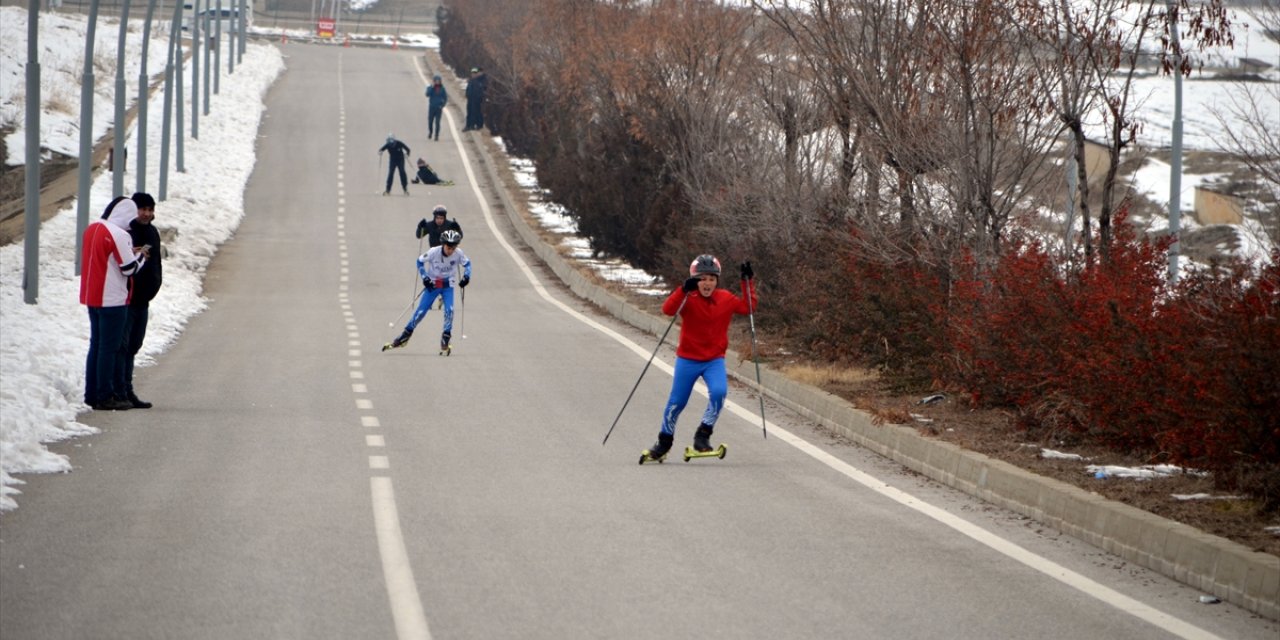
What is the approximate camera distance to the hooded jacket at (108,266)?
1531 cm

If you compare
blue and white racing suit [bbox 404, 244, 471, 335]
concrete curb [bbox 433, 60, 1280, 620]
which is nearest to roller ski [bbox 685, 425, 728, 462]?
concrete curb [bbox 433, 60, 1280, 620]

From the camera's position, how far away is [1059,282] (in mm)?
14562

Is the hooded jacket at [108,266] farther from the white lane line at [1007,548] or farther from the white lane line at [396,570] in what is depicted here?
the white lane line at [1007,548]

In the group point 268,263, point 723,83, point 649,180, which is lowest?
point 268,263

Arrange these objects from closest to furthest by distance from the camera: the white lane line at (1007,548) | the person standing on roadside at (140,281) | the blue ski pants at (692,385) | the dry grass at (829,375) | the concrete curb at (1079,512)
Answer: the white lane line at (1007,548)
the concrete curb at (1079,512)
the blue ski pants at (692,385)
the person standing on roadside at (140,281)
the dry grass at (829,375)

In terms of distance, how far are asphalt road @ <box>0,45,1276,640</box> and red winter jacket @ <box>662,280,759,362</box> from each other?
0.92 m

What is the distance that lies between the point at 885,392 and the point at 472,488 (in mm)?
6541

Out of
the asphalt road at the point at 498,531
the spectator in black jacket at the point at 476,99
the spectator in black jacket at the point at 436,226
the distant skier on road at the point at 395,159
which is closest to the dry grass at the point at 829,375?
the asphalt road at the point at 498,531

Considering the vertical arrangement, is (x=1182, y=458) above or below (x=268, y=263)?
above

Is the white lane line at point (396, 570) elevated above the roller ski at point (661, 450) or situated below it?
above

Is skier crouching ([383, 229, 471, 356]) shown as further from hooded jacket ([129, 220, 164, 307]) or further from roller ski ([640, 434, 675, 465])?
roller ski ([640, 434, 675, 465])

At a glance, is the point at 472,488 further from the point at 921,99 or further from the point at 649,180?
the point at 649,180

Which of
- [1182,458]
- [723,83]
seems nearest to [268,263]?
[723,83]

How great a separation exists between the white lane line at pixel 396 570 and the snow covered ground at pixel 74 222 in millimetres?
2317
